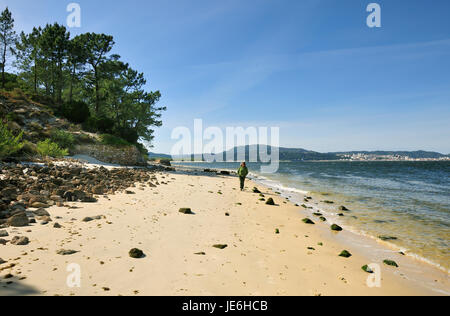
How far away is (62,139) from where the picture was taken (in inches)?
869

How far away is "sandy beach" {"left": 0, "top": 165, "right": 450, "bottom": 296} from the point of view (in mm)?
3924

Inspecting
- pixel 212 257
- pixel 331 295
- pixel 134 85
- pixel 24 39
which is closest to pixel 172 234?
pixel 212 257

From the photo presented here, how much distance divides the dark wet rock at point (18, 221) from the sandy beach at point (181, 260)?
267 mm

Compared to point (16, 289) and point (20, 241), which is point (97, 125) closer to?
point (20, 241)

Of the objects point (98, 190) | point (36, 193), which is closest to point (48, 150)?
point (98, 190)

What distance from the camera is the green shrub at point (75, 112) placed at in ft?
95.0

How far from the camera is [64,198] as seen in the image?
873 cm

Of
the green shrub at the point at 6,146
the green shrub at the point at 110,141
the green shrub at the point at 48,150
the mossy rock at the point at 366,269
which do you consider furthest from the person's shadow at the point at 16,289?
the green shrub at the point at 110,141

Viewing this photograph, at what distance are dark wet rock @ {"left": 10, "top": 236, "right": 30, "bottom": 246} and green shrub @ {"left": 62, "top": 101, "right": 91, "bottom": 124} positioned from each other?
95.1 feet

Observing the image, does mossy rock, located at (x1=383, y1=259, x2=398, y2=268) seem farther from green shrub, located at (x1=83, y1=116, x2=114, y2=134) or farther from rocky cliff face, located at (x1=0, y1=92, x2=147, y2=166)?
green shrub, located at (x1=83, y1=116, x2=114, y2=134)

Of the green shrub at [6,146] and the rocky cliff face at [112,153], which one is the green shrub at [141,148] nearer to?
the rocky cliff face at [112,153]

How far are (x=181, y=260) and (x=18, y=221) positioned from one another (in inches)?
178

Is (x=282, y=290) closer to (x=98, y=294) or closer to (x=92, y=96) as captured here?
(x=98, y=294)
